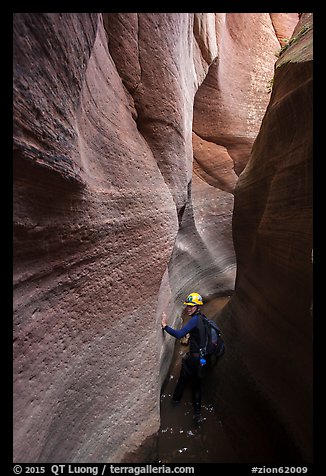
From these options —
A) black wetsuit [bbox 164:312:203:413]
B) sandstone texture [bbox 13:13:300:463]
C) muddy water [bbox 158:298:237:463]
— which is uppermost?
sandstone texture [bbox 13:13:300:463]

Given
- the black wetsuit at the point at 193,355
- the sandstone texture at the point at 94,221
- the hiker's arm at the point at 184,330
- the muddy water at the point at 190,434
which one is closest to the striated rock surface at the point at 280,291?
the sandstone texture at the point at 94,221

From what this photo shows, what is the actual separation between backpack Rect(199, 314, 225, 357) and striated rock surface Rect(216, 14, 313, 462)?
155 mm

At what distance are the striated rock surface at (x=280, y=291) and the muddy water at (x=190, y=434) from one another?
21 centimetres

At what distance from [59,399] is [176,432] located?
6.49ft

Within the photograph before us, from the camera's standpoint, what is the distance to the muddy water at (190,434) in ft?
9.50

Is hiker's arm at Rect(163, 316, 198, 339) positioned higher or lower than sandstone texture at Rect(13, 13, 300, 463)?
lower

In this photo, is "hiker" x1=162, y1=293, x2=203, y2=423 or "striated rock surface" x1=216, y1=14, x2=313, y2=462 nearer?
"striated rock surface" x1=216, y1=14, x2=313, y2=462

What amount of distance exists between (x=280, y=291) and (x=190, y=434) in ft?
7.07

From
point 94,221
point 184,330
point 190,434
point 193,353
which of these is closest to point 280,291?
point 184,330

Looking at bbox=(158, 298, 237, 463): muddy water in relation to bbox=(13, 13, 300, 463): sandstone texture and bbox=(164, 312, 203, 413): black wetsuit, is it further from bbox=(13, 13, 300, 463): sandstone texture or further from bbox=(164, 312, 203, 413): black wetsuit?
bbox=(13, 13, 300, 463): sandstone texture

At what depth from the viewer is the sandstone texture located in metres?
1.60

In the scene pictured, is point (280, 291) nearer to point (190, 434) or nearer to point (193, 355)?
point (193, 355)

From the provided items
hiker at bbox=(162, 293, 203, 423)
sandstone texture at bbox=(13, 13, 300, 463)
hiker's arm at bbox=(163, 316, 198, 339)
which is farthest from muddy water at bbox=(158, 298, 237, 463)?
hiker's arm at bbox=(163, 316, 198, 339)
